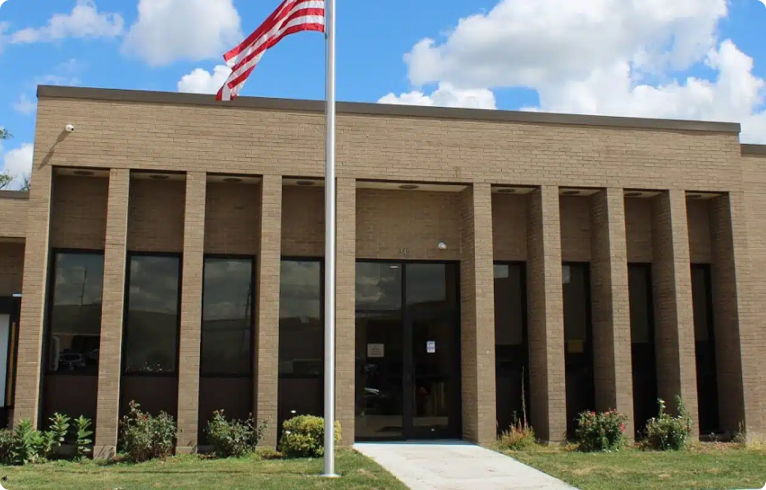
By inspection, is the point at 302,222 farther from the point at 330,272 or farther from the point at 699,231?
the point at 699,231

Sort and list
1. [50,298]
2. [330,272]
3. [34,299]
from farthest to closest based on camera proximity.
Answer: [50,298]
[34,299]
[330,272]

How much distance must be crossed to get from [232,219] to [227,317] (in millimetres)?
1934

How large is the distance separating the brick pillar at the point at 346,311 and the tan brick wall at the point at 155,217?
3213mm

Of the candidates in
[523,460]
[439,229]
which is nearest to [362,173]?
[439,229]

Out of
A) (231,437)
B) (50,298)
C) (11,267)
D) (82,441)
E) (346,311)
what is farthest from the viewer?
(11,267)

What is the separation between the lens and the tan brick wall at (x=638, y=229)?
16594mm

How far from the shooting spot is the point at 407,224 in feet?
51.9

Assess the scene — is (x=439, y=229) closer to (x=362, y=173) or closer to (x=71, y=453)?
(x=362, y=173)

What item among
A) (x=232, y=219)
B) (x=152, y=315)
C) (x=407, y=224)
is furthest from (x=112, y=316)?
(x=407, y=224)

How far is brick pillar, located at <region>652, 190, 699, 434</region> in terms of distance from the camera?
50.6ft

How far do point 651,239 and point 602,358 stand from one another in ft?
9.69

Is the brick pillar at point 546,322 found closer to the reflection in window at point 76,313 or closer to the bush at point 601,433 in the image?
the bush at point 601,433

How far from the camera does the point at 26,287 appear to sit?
1361cm

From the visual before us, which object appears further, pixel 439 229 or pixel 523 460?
pixel 439 229
